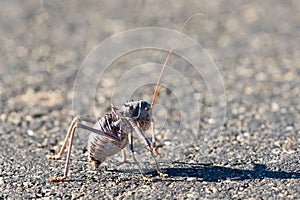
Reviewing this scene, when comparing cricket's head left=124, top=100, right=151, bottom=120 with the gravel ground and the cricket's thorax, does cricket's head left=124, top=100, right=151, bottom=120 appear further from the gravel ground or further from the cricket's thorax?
the gravel ground

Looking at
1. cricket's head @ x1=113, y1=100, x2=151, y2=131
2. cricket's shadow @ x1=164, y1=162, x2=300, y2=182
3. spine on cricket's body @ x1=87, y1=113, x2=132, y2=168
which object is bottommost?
cricket's shadow @ x1=164, y1=162, x2=300, y2=182

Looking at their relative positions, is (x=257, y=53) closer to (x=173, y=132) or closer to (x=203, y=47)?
(x=203, y=47)

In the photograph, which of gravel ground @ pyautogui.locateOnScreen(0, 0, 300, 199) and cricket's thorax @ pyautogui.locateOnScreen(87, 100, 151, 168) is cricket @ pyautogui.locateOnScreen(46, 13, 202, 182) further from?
gravel ground @ pyautogui.locateOnScreen(0, 0, 300, 199)

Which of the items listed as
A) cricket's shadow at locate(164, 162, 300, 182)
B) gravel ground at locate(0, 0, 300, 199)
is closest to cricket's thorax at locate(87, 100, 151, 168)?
gravel ground at locate(0, 0, 300, 199)

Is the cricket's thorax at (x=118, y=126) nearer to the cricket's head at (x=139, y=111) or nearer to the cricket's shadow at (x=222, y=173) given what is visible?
the cricket's head at (x=139, y=111)

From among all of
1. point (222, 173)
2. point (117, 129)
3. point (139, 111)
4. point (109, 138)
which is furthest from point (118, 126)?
point (222, 173)

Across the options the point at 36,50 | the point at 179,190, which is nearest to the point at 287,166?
the point at 179,190

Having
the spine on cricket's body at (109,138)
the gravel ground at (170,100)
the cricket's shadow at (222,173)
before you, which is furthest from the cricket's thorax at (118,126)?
the cricket's shadow at (222,173)

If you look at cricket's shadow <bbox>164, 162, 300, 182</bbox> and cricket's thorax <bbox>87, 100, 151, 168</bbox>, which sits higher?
cricket's thorax <bbox>87, 100, 151, 168</bbox>
